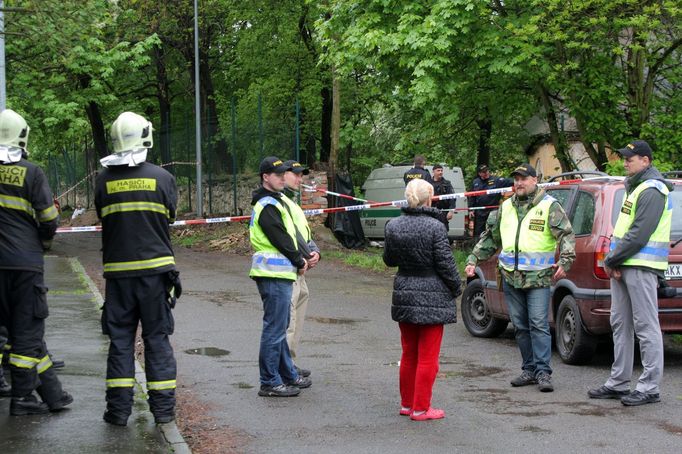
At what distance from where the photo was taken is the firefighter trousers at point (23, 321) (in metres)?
6.70

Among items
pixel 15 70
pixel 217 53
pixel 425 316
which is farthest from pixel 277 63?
pixel 425 316

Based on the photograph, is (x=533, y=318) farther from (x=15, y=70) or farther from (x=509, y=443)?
(x=15, y=70)

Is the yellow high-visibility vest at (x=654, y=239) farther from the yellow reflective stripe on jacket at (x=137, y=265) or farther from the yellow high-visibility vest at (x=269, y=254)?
the yellow reflective stripe on jacket at (x=137, y=265)

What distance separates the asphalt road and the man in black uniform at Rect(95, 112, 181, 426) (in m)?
0.68

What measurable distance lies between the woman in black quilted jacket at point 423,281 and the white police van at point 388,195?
59.4 ft

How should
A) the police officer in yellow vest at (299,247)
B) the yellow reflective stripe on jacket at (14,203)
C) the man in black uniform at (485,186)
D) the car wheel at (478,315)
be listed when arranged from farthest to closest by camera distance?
the man in black uniform at (485,186), the car wheel at (478,315), the police officer in yellow vest at (299,247), the yellow reflective stripe on jacket at (14,203)

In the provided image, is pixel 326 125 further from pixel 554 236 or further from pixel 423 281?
pixel 423 281

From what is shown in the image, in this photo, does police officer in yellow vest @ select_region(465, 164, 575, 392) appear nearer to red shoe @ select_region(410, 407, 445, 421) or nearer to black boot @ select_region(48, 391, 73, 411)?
red shoe @ select_region(410, 407, 445, 421)

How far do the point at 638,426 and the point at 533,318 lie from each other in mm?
1624

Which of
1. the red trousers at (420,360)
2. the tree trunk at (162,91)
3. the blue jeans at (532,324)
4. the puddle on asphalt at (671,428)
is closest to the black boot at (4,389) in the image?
the red trousers at (420,360)

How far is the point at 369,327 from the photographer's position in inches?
479

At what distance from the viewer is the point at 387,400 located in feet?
25.7

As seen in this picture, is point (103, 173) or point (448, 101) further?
point (448, 101)

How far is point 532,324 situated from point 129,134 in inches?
144
